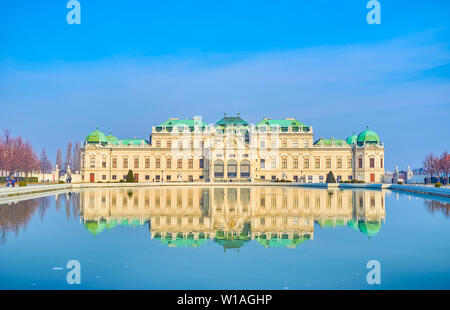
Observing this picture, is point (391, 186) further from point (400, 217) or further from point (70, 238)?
point (70, 238)

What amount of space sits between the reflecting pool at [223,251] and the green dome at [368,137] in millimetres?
68397

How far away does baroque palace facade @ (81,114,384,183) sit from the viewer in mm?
86375

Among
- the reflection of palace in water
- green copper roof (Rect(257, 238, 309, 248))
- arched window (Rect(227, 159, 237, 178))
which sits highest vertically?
arched window (Rect(227, 159, 237, 178))

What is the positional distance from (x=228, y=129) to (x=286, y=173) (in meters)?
15.6

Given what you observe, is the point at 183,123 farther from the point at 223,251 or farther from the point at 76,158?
the point at 223,251

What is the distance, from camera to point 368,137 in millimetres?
86875

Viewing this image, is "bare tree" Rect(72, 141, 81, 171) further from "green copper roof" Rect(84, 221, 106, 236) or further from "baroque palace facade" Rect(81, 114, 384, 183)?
"green copper roof" Rect(84, 221, 106, 236)

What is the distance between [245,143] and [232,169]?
6236 mm

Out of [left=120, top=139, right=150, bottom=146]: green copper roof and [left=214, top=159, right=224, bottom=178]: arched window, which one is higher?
[left=120, top=139, right=150, bottom=146]: green copper roof

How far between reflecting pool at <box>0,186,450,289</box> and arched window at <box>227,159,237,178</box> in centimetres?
6309

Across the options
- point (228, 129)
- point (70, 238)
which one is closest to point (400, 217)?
point (70, 238)

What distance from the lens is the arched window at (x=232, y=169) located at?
84.4 m

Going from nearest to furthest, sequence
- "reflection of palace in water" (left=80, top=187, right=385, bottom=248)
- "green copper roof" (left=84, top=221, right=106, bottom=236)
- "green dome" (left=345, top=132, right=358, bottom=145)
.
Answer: "reflection of palace in water" (left=80, top=187, right=385, bottom=248)
"green copper roof" (left=84, top=221, right=106, bottom=236)
"green dome" (left=345, top=132, right=358, bottom=145)

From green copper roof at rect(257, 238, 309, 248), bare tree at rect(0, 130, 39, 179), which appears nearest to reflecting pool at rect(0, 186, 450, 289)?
green copper roof at rect(257, 238, 309, 248)
